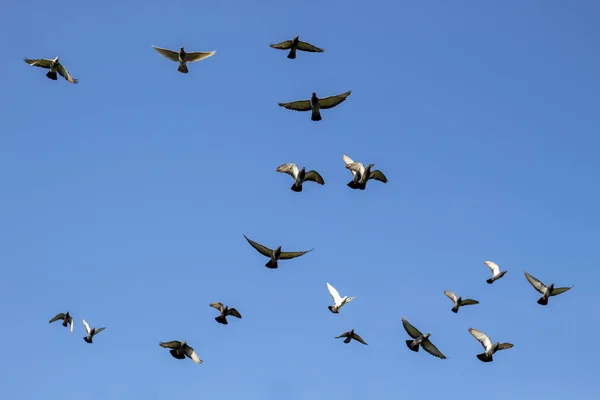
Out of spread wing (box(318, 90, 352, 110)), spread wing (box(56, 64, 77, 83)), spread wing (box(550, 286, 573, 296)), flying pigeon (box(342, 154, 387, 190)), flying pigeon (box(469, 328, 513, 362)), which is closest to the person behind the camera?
spread wing (box(318, 90, 352, 110))

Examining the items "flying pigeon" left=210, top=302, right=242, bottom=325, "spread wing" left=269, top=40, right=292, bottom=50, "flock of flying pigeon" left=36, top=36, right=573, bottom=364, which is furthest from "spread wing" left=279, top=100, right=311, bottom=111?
"flying pigeon" left=210, top=302, right=242, bottom=325

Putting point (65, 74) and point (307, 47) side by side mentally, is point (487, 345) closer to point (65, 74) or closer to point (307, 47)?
point (307, 47)

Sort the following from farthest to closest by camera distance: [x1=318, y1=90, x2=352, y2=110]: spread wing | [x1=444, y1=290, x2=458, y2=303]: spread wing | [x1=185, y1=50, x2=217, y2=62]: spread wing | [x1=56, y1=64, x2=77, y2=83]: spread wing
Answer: [x1=444, y1=290, x2=458, y2=303]: spread wing < [x1=56, y1=64, x2=77, y2=83]: spread wing < [x1=185, y1=50, x2=217, y2=62]: spread wing < [x1=318, y1=90, x2=352, y2=110]: spread wing

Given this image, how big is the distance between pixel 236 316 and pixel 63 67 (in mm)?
14303

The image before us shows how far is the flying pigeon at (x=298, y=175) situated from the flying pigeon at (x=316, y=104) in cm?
217

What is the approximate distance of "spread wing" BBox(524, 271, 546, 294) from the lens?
126ft

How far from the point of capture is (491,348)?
Answer: 3638 centimetres

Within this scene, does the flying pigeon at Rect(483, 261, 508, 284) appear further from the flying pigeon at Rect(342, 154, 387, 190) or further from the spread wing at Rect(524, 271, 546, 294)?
the flying pigeon at Rect(342, 154, 387, 190)

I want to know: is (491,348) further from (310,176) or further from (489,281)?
(310,176)

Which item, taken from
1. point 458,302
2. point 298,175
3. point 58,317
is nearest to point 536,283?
point 458,302

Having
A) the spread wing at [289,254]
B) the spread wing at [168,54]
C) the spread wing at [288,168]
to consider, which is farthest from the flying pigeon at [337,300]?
the spread wing at [168,54]

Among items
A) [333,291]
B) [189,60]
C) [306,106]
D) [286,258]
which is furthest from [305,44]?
[333,291]

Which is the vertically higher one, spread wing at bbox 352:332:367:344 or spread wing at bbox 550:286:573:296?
spread wing at bbox 550:286:573:296

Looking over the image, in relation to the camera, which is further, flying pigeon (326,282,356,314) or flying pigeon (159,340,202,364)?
flying pigeon (326,282,356,314)
